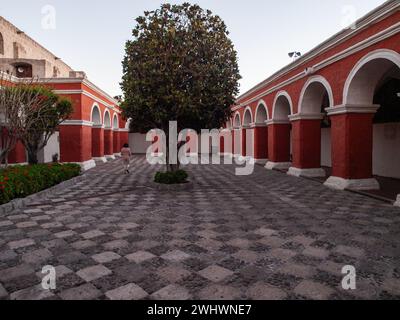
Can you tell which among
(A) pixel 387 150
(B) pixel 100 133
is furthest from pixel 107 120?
(A) pixel 387 150

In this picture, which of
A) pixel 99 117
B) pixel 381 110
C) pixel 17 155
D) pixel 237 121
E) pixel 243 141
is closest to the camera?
pixel 381 110

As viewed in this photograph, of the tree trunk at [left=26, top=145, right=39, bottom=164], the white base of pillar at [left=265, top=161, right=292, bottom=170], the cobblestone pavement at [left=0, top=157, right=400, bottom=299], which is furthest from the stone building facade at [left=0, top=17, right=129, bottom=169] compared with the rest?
the white base of pillar at [left=265, top=161, right=292, bottom=170]

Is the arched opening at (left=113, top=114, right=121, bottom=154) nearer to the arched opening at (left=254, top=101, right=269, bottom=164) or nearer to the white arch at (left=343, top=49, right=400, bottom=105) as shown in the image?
the arched opening at (left=254, top=101, right=269, bottom=164)

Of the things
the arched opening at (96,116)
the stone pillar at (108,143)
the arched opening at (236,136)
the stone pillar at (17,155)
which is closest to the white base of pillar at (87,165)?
the stone pillar at (17,155)

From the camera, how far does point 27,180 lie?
8500 mm

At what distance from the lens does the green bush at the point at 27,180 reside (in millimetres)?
7425

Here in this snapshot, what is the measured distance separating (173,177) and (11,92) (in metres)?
6.83

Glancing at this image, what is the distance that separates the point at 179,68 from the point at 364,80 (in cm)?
620

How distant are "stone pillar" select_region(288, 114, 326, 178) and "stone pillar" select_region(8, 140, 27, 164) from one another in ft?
48.4

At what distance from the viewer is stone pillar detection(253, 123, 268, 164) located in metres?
19.9

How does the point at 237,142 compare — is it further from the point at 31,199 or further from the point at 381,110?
the point at 31,199

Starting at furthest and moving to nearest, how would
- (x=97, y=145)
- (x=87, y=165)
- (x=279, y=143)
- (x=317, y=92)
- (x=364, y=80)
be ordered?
(x=97, y=145), (x=87, y=165), (x=279, y=143), (x=317, y=92), (x=364, y=80)

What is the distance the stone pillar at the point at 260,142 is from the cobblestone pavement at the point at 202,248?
11.2m

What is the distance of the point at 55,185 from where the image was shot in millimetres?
10297
